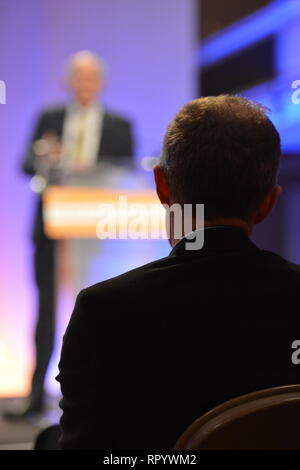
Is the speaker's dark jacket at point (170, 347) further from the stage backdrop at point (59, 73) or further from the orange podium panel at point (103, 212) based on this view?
the stage backdrop at point (59, 73)

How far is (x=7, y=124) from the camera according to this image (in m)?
3.47

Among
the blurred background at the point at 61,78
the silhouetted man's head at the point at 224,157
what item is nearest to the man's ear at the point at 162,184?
the silhouetted man's head at the point at 224,157

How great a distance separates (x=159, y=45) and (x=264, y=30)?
1325 millimetres

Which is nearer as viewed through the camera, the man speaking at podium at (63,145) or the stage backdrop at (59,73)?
the man speaking at podium at (63,145)

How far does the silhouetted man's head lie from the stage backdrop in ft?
7.78

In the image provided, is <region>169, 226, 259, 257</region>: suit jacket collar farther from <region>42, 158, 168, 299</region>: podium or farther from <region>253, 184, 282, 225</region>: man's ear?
<region>42, 158, 168, 299</region>: podium

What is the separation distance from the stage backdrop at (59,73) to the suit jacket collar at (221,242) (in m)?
2.39

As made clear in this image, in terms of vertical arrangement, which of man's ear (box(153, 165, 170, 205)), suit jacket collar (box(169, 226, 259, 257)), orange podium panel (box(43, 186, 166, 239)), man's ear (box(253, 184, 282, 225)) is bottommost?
suit jacket collar (box(169, 226, 259, 257))

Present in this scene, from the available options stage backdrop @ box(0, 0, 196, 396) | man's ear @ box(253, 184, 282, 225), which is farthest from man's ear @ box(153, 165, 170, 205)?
stage backdrop @ box(0, 0, 196, 396)

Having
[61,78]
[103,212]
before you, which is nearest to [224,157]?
[103,212]

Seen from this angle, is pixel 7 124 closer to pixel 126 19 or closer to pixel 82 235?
pixel 126 19

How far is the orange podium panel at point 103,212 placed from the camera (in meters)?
2.21

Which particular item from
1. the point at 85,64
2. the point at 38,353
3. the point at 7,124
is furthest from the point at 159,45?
the point at 38,353

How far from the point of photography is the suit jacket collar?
0.82 metres
